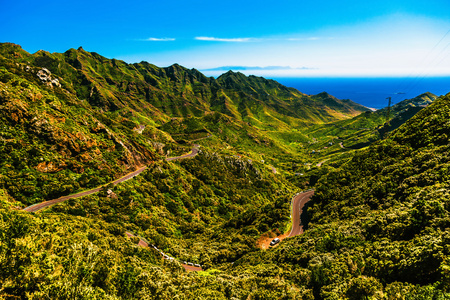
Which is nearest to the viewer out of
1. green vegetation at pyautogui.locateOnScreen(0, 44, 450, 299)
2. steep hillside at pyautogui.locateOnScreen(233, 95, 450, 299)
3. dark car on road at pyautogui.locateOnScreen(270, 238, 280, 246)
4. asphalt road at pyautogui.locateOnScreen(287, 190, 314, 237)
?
green vegetation at pyautogui.locateOnScreen(0, 44, 450, 299)

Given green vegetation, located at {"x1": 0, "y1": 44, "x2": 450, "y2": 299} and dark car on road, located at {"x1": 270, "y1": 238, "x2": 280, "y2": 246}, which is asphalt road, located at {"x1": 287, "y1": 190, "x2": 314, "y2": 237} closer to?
green vegetation, located at {"x1": 0, "y1": 44, "x2": 450, "y2": 299}

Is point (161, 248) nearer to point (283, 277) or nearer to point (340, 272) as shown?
point (283, 277)

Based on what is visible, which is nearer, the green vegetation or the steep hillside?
the green vegetation

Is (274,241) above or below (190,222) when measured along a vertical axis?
above

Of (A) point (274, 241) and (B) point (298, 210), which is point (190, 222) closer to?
(A) point (274, 241)

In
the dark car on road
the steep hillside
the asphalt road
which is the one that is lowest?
the dark car on road

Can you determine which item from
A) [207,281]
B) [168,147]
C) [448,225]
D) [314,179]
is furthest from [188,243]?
[314,179]

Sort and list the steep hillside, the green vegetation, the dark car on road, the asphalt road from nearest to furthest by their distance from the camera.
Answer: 1. the green vegetation
2. the steep hillside
3. the dark car on road
4. the asphalt road

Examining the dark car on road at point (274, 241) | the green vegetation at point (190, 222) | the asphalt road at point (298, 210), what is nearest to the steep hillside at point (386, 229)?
the green vegetation at point (190, 222)

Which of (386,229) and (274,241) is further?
(274,241)

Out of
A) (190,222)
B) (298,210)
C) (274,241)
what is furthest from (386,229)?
(190,222)

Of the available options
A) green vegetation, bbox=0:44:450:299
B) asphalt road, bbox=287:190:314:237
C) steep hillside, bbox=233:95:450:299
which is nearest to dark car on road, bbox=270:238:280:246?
green vegetation, bbox=0:44:450:299

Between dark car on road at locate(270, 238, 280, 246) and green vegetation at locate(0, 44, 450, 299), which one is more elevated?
green vegetation at locate(0, 44, 450, 299)
